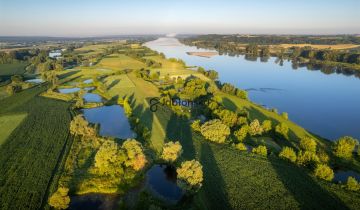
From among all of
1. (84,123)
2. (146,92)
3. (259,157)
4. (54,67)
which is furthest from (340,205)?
(54,67)

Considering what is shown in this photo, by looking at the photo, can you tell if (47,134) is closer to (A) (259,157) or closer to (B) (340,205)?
(A) (259,157)

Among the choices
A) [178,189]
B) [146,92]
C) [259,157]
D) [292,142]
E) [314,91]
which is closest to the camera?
[178,189]

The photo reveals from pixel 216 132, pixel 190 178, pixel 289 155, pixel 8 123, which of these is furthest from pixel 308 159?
pixel 8 123

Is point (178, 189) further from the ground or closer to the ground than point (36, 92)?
closer to the ground

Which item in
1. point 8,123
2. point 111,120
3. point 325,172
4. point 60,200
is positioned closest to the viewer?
point 60,200

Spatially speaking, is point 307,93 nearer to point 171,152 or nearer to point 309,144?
point 309,144
